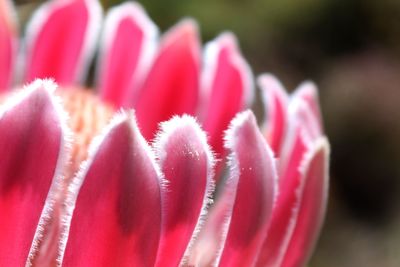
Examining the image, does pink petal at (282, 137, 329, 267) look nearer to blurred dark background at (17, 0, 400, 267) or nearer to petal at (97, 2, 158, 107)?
petal at (97, 2, 158, 107)

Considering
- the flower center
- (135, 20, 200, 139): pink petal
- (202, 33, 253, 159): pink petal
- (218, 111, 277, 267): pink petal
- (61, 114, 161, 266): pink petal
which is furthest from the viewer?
(135, 20, 200, 139): pink petal

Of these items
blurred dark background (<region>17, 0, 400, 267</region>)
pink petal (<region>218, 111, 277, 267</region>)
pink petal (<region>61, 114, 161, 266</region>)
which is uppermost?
blurred dark background (<region>17, 0, 400, 267</region>)

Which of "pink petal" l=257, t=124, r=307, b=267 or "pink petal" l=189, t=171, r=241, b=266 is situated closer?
"pink petal" l=189, t=171, r=241, b=266

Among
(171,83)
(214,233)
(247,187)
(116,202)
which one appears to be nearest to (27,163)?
(116,202)

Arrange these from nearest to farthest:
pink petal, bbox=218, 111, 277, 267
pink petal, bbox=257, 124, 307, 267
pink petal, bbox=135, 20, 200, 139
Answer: pink petal, bbox=218, 111, 277, 267, pink petal, bbox=257, 124, 307, 267, pink petal, bbox=135, 20, 200, 139

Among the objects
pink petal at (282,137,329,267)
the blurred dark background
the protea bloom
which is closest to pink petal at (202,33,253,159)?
the protea bloom

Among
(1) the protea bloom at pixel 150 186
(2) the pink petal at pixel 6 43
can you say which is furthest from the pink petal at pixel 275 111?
(2) the pink petal at pixel 6 43

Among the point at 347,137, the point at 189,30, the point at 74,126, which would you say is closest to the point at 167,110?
the point at 189,30

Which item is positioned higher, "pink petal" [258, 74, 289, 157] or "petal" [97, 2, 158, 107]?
"petal" [97, 2, 158, 107]
